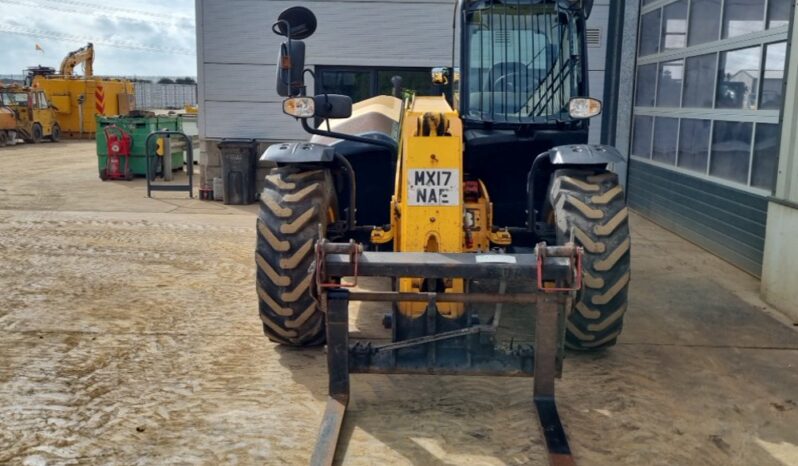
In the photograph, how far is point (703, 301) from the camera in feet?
23.9

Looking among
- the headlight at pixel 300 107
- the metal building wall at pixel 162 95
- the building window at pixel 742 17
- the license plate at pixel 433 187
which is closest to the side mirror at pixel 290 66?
the headlight at pixel 300 107

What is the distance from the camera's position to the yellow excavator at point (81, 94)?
94.5ft

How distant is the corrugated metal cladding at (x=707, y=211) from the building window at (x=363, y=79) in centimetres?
399

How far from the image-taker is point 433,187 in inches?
185

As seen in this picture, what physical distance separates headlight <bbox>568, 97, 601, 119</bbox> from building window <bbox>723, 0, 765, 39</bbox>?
431 cm

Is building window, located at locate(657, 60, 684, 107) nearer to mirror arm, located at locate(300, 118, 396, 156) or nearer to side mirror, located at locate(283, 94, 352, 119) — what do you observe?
mirror arm, located at locate(300, 118, 396, 156)

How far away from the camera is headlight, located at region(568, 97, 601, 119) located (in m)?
5.28

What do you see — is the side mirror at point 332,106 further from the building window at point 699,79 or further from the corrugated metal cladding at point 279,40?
the corrugated metal cladding at point 279,40

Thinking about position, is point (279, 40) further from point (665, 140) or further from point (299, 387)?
point (299, 387)

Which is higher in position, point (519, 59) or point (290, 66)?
point (519, 59)

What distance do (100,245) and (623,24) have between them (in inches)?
359

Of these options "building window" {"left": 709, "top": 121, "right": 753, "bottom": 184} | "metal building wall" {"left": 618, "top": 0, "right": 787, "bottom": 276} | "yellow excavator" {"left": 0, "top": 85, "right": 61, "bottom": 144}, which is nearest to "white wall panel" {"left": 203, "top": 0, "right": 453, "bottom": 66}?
"metal building wall" {"left": 618, "top": 0, "right": 787, "bottom": 276}

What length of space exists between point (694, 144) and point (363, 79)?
222 inches

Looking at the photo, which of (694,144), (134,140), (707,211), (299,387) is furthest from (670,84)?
(134,140)
